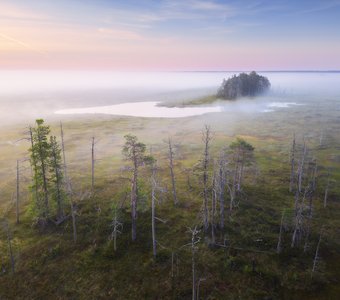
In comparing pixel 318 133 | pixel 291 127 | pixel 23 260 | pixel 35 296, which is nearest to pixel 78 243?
pixel 23 260

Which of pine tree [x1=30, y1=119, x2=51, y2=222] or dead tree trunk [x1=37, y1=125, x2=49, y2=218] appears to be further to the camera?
dead tree trunk [x1=37, y1=125, x2=49, y2=218]

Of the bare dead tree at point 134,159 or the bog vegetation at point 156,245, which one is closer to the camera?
the bog vegetation at point 156,245

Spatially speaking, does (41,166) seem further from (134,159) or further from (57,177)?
(134,159)

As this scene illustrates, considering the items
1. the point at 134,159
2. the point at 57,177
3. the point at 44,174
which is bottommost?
the point at 57,177

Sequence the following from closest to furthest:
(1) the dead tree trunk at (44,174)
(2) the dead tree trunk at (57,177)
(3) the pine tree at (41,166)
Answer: (3) the pine tree at (41,166)
(1) the dead tree trunk at (44,174)
(2) the dead tree trunk at (57,177)

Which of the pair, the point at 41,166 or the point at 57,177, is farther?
the point at 57,177

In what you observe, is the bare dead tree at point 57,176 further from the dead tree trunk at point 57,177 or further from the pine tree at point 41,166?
the pine tree at point 41,166

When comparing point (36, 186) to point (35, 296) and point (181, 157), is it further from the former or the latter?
point (181, 157)

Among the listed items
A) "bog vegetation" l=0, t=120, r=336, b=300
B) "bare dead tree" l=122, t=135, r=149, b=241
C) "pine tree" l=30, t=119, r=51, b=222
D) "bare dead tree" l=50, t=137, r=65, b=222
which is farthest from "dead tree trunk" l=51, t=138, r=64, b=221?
"bare dead tree" l=122, t=135, r=149, b=241

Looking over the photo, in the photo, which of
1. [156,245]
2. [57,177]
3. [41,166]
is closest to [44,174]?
[41,166]

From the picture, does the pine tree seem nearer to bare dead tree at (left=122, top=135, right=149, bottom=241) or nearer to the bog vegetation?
the bog vegetation

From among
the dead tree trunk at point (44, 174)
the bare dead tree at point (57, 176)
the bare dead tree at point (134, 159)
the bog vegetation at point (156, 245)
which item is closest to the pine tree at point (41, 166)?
the dead tree trunk at point (44, 174)
